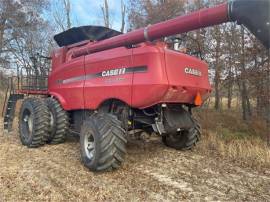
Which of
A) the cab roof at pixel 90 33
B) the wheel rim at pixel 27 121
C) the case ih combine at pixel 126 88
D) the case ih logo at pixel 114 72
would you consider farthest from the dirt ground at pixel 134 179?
the cab roof at pixel 90 33

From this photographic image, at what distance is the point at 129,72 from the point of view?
614 centimetres

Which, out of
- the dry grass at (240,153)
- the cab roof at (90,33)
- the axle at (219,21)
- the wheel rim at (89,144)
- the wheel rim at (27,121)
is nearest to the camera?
the axle at (219,21)

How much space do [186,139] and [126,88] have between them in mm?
2306

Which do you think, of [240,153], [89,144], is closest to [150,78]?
[89,144]

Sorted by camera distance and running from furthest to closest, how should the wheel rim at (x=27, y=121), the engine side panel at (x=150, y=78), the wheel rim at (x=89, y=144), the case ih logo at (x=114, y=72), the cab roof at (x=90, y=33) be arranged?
1. the wheel rim at (x=27, y=121)
2. the cab roof at (x=90, y=33)
3. the wheel rim at (x=89, y=144)
4. the case ih logo at (x=114, y=72)
5. the engine side panel at (x=150, y=78)

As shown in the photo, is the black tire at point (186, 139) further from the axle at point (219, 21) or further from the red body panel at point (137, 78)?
the axle at point (219, 21)

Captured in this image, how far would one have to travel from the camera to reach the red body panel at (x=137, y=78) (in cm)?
579

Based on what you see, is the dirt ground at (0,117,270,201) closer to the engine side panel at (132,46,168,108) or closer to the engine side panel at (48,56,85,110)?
the engine side panel at (48,56,85,110)

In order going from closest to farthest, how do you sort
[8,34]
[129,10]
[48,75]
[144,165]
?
[144,165] < [48,75] < [129,10] < [8,34]

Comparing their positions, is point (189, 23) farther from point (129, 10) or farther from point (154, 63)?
point (129, 10)

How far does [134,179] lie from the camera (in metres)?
5.70

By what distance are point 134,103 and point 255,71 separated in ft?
30.6

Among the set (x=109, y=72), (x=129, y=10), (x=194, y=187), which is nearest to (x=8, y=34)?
(x=129, y=10)

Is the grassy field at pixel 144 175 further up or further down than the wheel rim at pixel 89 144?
further down
